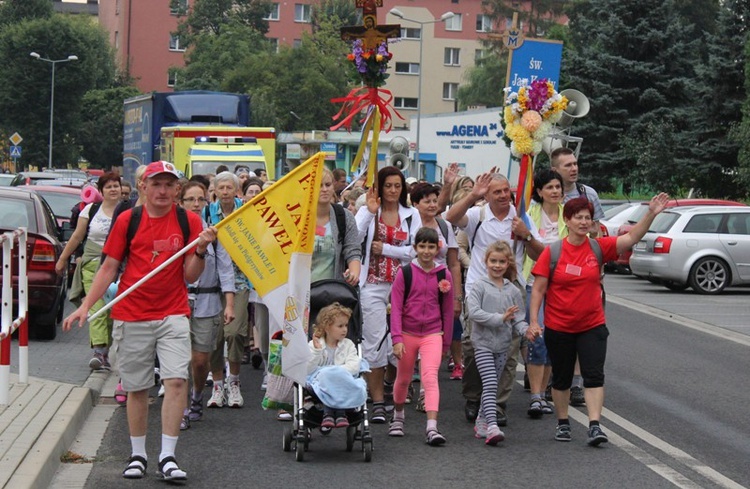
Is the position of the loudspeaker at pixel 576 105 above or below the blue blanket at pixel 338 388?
above

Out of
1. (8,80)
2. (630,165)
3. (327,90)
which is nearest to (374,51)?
(630,165)

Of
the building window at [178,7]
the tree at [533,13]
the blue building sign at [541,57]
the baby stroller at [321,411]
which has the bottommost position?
the baby stroller at [321,411]

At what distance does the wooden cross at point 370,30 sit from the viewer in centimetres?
1231

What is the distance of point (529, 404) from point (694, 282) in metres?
14.0

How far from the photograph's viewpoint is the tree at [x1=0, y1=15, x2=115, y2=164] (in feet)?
273

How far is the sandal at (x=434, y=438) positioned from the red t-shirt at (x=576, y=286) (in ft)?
3.61

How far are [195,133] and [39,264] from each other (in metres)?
14.8

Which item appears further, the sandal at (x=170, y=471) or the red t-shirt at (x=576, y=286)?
the red t-shirt at (x=576, y=286)

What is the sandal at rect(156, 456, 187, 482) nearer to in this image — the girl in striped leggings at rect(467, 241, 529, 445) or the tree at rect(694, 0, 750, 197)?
the girl in striped leggings at rect(467, 241, 529, 445)

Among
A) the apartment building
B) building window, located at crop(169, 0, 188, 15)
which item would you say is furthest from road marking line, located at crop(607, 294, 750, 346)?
building window, located at crop(169, 0, 188, 15)

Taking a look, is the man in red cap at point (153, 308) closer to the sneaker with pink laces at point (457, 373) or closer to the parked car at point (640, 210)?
the sneaker with pink laces at point (457, 373)

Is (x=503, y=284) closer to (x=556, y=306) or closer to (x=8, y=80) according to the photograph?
(x=556, y=306)

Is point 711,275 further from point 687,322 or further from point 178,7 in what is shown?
point 178,7

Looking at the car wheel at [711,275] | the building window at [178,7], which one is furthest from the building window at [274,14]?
the car wheel at [711,275]
